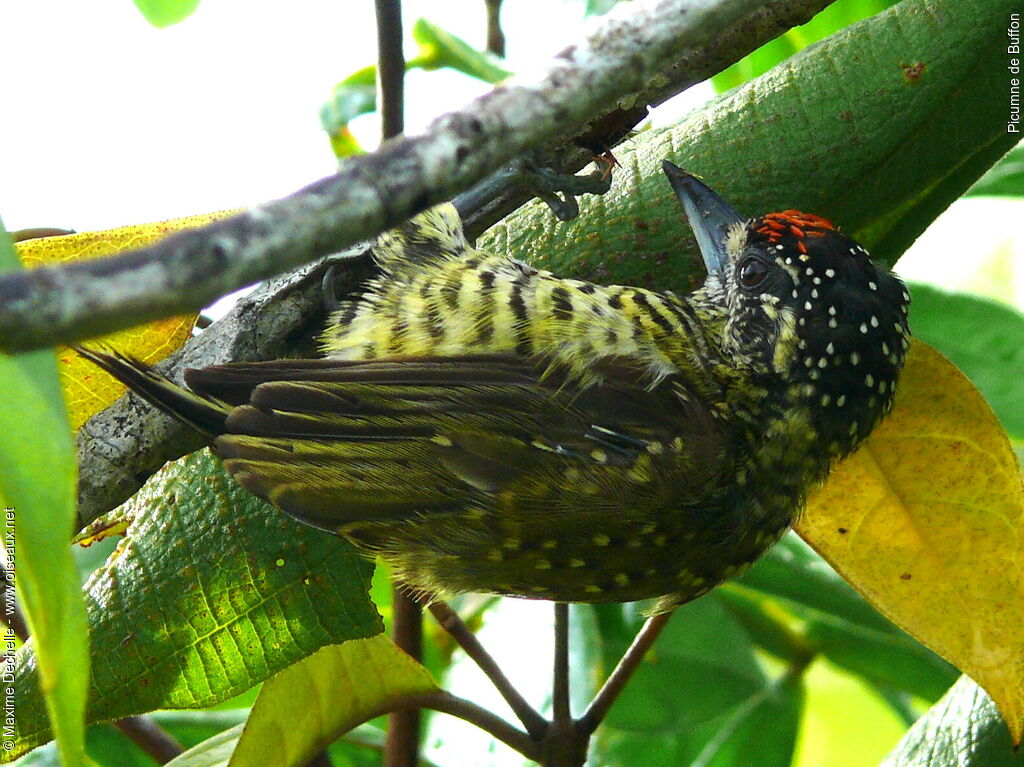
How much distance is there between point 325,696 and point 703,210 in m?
0.92

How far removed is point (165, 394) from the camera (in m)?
1.50

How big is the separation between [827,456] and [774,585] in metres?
0.52

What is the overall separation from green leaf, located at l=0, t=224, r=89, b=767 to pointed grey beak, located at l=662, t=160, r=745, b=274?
1110 millimetres

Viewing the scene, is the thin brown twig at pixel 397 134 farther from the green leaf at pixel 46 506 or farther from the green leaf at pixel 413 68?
the green leaf at pixel 46 506

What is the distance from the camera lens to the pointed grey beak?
1.65 metres

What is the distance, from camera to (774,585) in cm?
234

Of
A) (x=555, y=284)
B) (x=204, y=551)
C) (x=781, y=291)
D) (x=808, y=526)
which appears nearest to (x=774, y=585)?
(x=808, y=526)

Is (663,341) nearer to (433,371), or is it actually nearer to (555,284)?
(555,284)

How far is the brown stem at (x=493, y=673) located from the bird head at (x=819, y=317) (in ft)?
2.12

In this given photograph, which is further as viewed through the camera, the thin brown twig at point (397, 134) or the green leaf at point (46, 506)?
the thin brown twig at point (397, 134)

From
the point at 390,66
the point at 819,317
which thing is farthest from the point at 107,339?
the point at 819,317

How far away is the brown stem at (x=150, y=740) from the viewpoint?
185cm

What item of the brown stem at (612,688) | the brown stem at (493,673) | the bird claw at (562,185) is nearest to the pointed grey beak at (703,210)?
the bird claw at (562,185)

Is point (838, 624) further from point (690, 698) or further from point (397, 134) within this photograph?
point (397, 134)
